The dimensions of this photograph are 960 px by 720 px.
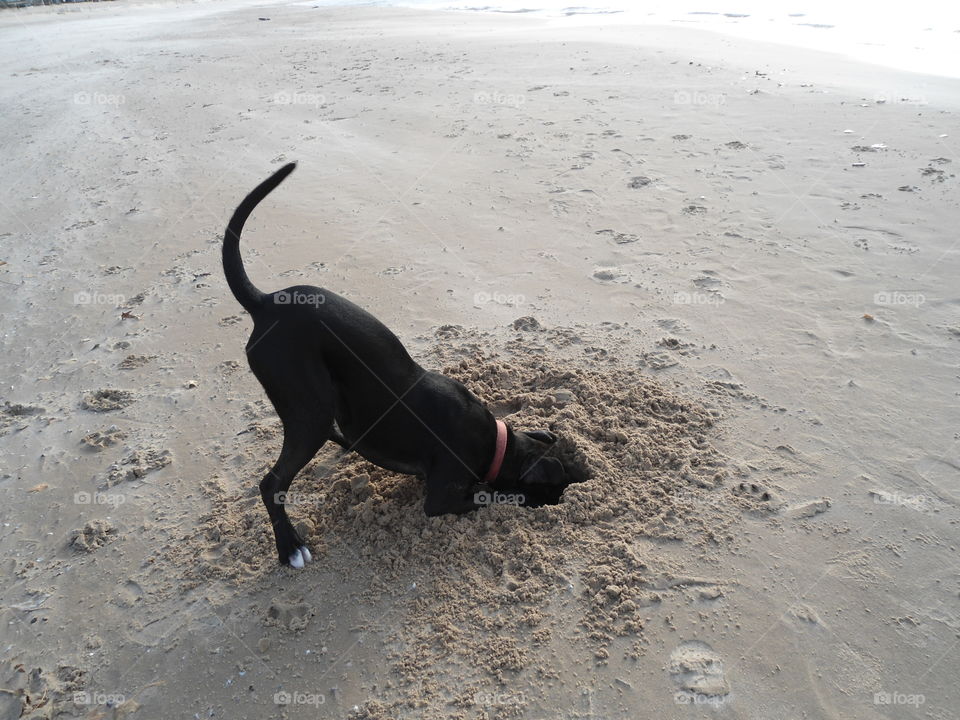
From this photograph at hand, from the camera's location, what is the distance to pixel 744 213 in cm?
662

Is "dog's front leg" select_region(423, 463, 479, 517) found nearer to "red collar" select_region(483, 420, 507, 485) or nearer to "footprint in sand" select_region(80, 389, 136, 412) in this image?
"red collar" select_region(483, 420, 507, 485)

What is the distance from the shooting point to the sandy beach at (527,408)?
3045mm

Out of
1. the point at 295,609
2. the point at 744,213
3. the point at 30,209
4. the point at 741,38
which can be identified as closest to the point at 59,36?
the point at 30,209

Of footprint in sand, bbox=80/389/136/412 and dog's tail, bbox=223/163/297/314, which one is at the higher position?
→ dog's tail, bbox=223/163/297/314

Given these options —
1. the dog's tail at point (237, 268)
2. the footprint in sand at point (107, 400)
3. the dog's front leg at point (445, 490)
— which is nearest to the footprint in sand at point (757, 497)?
the dog's front leg at point (445, 490)

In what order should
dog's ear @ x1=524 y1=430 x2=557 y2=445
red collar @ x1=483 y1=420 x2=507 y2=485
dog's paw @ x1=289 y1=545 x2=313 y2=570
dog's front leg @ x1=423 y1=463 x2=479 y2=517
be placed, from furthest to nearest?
1. dog's ear @ x1=524 y1=430 x2=557 y2=445
2. red collar @ x1=483 y1=420 x2=507 y2=485
3. dog's front leg @ x1=423 y1=463 x2=479 y2=517
4. dog's paw @ x1=289 y1=545 x2=313 y2=570

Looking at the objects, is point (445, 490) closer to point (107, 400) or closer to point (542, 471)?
point (542, 471)

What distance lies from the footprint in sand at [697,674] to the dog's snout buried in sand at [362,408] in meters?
1.10

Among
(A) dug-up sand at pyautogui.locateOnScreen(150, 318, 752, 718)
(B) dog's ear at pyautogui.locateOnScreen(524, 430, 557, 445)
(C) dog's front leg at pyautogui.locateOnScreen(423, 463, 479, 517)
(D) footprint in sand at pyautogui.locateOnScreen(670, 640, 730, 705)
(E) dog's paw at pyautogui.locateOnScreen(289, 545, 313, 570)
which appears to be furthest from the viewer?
(B) dog's ear at pyautogui.locateOnScreen(524, 430, 557, 445)

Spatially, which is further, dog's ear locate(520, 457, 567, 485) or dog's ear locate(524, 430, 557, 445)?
dog's ear locate(524, 430, 557, 445)

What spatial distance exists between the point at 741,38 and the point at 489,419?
11.8 metres

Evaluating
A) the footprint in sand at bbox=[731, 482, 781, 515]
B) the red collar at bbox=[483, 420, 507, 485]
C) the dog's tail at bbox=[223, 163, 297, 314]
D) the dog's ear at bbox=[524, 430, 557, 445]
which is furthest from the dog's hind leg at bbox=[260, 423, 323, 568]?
the footprint in sand at bbox=[731, 482, 781, 515]

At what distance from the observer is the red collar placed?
12.4 feet

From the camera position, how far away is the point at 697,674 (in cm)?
295
